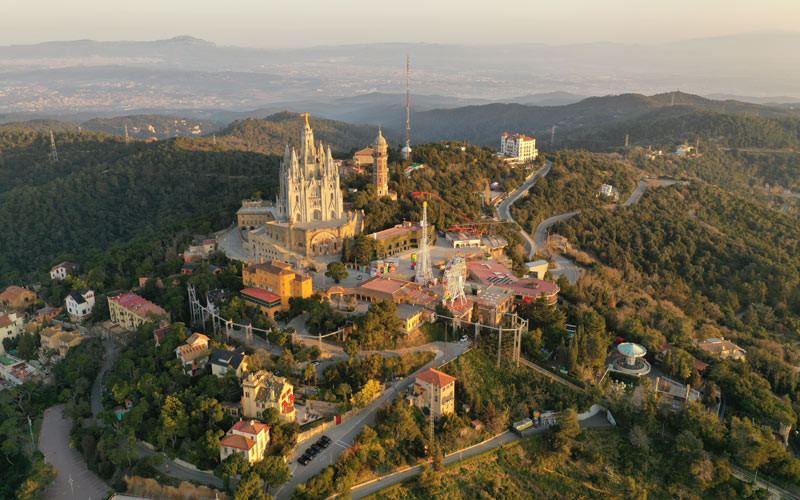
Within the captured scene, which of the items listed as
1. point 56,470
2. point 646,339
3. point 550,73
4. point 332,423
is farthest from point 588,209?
point 550,73

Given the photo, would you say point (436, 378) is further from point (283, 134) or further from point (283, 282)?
point (283, 134)

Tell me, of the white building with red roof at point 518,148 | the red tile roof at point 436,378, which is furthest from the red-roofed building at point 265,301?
the white building with red roof at point 518,148

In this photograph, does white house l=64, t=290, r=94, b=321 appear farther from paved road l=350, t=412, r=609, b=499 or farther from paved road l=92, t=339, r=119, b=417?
paved road l=350, t=412, r=609, b=499

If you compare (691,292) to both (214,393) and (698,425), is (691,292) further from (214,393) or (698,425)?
(214,393)

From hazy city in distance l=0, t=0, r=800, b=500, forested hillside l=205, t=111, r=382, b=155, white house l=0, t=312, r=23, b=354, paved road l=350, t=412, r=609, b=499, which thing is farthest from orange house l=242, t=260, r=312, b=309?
forested hillside l=205, t=111, r=382, b=155

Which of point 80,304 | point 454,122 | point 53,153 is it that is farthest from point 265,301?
point 454,122
